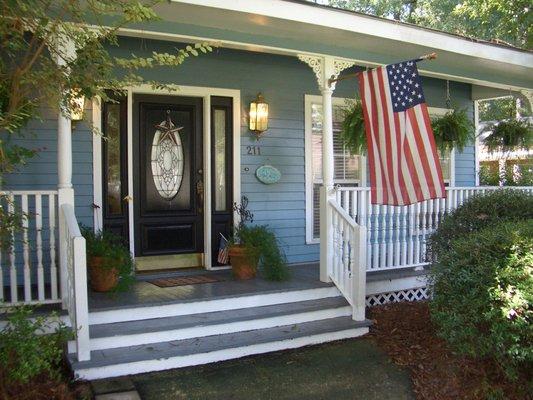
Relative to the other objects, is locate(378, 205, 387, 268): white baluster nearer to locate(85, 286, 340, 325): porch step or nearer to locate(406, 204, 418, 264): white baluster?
locate(406, 204, 418, 264): white baluster

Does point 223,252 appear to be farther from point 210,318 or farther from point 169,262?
point 210,318

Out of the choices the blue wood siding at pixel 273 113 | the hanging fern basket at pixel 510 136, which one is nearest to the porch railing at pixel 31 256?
the blue wood siding at pixel 273 113

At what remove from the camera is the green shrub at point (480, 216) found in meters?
5.05

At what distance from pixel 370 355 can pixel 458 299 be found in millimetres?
1095

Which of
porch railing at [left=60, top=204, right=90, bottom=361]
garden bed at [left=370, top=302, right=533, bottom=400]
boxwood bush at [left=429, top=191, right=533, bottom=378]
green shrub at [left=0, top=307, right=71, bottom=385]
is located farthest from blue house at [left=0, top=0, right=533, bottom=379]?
boxwood bush at [left=429, top=191, right=533, bottom=378]

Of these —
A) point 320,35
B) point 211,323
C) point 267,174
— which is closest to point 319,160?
point 267,174

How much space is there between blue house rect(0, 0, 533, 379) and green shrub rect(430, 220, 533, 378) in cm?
116

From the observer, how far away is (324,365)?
165 inches

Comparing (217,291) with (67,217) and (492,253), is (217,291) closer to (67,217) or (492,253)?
(67,217)

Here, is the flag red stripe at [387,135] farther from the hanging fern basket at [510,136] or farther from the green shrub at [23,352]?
the hanging fern basket at [510,136]

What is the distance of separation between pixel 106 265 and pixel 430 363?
283 centimetres

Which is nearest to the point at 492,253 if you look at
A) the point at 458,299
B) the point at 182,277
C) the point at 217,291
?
the point at 458,299

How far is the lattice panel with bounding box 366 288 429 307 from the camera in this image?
5.88 m

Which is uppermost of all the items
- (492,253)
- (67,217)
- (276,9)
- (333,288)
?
(276,9)
